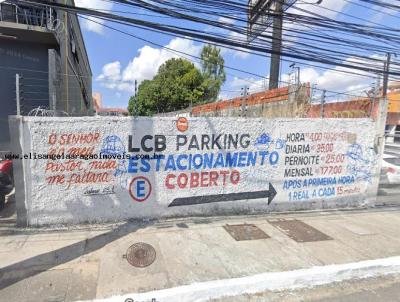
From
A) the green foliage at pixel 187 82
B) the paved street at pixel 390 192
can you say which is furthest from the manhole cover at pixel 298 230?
the green foliage at pixel 187 82

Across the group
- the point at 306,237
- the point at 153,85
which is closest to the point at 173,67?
the point at 153,85

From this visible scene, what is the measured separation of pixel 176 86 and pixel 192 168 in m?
28.3

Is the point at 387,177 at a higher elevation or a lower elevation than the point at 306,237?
higher

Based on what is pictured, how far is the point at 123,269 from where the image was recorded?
3480 mm

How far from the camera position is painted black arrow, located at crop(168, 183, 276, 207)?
5246mm

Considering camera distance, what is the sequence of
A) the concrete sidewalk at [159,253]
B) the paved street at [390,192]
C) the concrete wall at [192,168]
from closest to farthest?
1. the concrete sidewalk at [159,253]
2. the concrete wall at [192,168]
3. the paved street at [390,192]

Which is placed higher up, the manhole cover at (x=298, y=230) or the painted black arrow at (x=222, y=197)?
the painted black arrow at (x=222, y=197)

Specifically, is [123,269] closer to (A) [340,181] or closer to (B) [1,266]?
(B) [1,266]

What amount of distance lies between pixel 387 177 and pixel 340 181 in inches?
99.4

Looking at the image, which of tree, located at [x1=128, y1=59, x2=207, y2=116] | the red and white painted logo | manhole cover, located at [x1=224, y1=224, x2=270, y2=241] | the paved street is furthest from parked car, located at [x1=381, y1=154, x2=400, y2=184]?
tree, located at [x1=128, y1=59, x2=207, y2=116]

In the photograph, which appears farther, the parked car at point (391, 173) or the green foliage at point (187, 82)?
the green foliage at point (187, 82)

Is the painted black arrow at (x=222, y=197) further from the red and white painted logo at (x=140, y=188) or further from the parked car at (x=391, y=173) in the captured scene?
the parked car at (x=391, y=173)

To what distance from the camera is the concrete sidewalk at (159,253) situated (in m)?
3.17

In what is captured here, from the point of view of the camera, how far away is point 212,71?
3384cm
